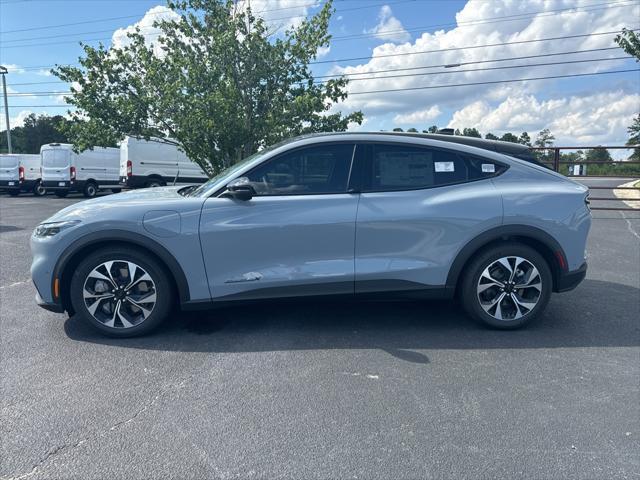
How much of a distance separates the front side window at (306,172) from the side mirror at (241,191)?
0.37ft

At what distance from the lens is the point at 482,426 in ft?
9.02

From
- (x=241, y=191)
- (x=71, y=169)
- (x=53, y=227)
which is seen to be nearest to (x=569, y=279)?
(x=241, y=191)

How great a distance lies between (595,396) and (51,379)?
361 cm

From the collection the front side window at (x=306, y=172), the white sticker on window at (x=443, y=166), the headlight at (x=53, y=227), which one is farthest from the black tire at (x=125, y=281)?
the white sticker on window at (x=443, y=166)

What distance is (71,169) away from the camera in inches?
828

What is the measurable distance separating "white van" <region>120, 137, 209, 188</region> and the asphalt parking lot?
15580mm

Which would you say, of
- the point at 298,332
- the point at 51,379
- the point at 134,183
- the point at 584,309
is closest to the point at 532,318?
the point at 584,309

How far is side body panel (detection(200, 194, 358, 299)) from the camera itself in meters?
3.88

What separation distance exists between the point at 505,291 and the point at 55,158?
21.8m

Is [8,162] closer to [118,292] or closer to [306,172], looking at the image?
[118,292]

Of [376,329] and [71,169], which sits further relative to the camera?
[71,169]

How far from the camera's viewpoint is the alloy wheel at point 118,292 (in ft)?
12.7

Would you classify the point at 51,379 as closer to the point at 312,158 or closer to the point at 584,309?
the point at 312,158

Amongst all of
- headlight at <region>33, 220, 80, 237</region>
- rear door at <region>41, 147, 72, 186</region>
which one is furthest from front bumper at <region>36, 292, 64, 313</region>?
rear door at <region>41, 147, 72, 186</region>
